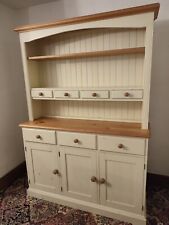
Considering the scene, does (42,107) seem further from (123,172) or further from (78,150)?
(123,172)

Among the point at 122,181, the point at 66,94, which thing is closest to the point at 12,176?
the point at 66,94

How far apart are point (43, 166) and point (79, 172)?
0.45 metres

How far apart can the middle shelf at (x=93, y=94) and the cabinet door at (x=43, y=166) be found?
561 millimetres

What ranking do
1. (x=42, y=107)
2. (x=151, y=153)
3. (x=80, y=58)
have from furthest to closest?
(x=42, y=107)
(x=151, y=153)
(x=80, y=58)

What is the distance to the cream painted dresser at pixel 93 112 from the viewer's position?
67.7 inches

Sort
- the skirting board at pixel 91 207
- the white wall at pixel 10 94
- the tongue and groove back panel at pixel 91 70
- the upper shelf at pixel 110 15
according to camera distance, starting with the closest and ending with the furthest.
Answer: the upper shelf at pixel 110 15, the skirting board at pixel 91 207, the tongue and groove back panel at pixel 91 70, the white wall at pixel 10 94

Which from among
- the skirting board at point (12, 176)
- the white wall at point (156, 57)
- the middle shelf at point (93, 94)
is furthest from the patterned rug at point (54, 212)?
the middle shelf at point (93, 94)

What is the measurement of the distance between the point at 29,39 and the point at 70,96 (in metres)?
0.76

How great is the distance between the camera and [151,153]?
2.30 metres

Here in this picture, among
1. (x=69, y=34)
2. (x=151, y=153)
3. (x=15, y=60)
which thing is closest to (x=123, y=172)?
(x=151, y=153)

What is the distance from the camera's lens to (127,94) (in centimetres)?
178

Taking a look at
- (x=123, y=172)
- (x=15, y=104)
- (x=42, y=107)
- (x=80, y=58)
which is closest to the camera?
(x=123, y=172)

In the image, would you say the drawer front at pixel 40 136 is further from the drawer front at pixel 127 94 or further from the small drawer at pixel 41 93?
the drawer front at pixel 127 94

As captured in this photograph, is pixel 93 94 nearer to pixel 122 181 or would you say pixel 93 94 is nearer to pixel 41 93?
pixel 41 93
